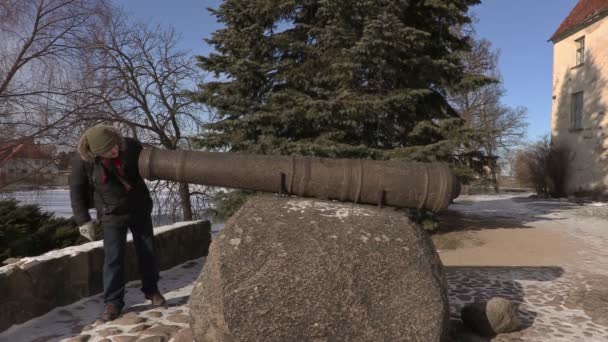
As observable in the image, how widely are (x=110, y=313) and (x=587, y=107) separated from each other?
67.9ft

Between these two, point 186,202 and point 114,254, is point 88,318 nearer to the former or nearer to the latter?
point 114,254

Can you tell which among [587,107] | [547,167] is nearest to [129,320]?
[587,107]

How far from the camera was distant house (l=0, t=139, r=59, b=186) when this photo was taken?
8.59m

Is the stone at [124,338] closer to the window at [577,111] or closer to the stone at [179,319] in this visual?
the stone at [179,319]

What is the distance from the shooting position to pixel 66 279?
12.7 feet

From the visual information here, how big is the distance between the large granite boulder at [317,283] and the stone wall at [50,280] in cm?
160

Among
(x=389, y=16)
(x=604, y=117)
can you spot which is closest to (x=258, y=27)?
(x=389, y=16)

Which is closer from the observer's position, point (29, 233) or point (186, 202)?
point (29, 233)

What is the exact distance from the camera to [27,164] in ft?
31.8

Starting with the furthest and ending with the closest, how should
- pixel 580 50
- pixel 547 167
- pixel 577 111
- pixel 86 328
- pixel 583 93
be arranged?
pixel 547 167
pixel 577 111
pixel 580 50
pixel 583 93
pixel 86 328

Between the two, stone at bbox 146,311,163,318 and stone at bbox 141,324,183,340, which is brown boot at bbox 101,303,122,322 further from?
stone at bbox 141,324,183,340

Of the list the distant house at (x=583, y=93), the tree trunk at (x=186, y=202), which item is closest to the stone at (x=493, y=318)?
the tree trunk at (x=186, y=202)

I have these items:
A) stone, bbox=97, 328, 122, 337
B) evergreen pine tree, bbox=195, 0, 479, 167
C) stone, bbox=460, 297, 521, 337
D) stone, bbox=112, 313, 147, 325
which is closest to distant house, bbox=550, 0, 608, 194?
evergreen pine tree, bbox=195, 0, 479, 167

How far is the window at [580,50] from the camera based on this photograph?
18.5 metres
